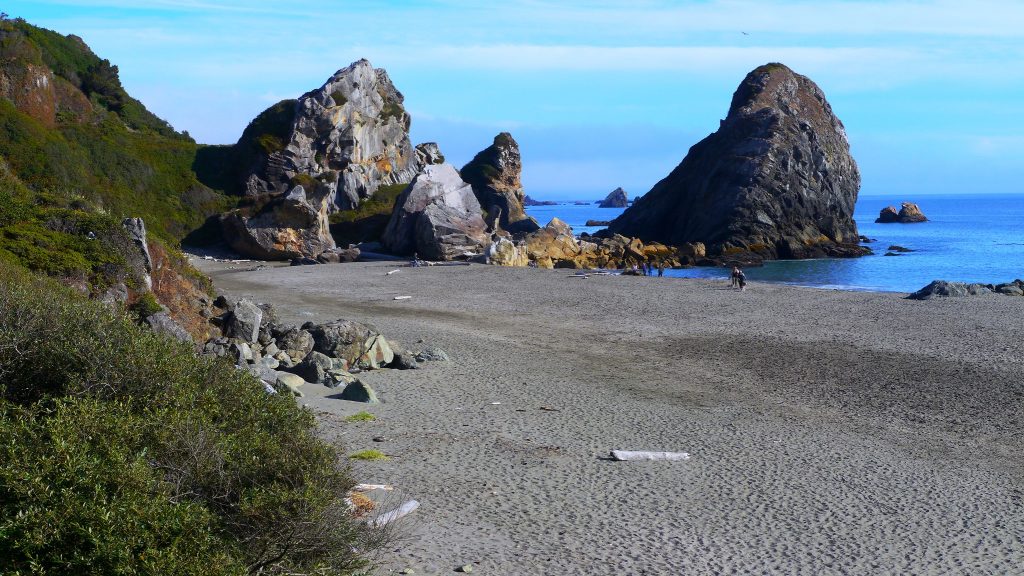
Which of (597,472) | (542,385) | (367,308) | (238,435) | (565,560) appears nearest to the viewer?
(238,435)

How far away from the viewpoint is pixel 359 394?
14672 millimetres

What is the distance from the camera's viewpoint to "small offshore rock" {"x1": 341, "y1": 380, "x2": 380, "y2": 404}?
14.6 m

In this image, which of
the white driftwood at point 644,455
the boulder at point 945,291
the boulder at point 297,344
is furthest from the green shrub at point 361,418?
the boulder at point 945,291

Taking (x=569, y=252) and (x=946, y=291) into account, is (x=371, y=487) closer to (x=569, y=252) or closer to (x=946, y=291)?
(x=946, y=291)

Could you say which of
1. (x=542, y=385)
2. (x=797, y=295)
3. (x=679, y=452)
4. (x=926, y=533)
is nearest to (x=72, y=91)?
(x=797, y=295)

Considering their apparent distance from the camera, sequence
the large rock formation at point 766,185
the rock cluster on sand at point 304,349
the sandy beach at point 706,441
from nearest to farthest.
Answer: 1. the sandy beach at point 706,441
2. the rock cluster on sand at point 304,349
3. the large rock formation at point 766,185

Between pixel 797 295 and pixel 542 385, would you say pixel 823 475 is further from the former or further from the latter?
pixel 797 295

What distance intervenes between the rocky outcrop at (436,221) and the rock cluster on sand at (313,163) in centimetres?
445

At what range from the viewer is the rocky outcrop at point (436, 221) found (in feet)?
168

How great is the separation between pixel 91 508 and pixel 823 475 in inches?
341

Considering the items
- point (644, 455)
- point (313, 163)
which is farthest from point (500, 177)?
point (644, 455)

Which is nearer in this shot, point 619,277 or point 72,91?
point 619,277

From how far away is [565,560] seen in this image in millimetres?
8062

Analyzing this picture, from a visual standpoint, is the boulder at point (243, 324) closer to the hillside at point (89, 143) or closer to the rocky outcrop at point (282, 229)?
the hillside at point (89, 143)
